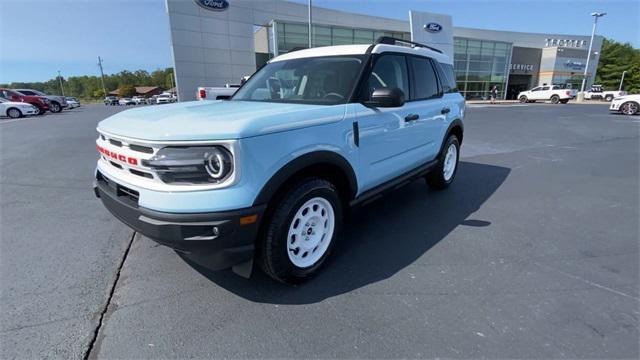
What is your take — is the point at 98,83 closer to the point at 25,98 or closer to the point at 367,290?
the point at 25,98

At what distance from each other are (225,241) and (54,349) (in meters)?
1.25

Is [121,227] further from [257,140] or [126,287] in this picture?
[257,140]

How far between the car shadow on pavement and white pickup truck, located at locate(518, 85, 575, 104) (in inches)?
1416

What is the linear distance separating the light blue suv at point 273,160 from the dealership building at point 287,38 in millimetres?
27057

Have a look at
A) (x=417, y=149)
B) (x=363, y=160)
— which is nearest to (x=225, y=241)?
(x=363, y=160)

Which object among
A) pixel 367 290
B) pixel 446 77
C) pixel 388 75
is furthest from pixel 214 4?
pixel 367 290

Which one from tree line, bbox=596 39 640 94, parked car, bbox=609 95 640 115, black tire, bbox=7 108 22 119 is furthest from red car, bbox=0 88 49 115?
tree line, bbox=596 39 640 94

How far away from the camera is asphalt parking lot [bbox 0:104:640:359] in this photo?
2.04 m

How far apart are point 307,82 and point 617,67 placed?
83.5m

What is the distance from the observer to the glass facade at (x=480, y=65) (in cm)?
3900

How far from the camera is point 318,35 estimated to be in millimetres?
31641

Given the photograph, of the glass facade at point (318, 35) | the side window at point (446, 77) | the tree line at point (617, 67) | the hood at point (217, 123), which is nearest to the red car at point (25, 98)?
the glass facade at point (318, 35)

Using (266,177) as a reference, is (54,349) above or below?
below

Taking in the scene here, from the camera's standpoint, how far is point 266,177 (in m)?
2.12
